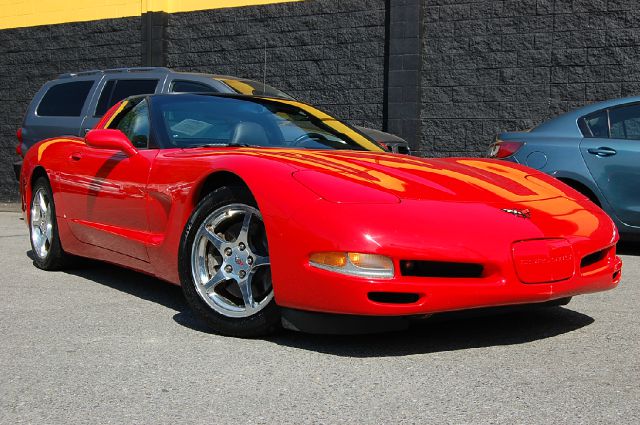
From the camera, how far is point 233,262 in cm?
444

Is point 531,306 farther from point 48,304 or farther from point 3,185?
point 3,185

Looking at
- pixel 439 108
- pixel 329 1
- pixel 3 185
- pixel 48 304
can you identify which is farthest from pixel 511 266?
pixel 3 185

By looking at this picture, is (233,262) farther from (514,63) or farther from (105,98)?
(514,63)

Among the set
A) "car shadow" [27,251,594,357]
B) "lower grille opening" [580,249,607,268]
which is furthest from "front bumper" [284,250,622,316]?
"lower grille opening" [580,249,607,268]

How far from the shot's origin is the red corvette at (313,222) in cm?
393

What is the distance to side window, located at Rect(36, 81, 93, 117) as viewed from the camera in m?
10.7

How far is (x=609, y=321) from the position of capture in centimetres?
481

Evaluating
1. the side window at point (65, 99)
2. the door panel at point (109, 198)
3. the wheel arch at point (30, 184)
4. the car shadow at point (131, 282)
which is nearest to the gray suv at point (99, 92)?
the side window at point (65, 99)

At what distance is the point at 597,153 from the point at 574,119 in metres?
0.43

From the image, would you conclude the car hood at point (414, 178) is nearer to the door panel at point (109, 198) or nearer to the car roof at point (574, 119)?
the door panel at point (109, 198)

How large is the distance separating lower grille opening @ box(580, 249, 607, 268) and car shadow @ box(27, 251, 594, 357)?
36cm

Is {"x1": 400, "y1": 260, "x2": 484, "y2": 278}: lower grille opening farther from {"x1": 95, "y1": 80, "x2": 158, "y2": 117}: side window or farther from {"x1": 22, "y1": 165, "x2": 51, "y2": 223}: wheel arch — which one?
{"x1": 95, "y1": 80, "x2": 158, "y2": 117}: side window

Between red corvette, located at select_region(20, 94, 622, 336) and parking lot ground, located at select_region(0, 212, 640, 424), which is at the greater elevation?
red corvette, located at select_region(20, 94, 622, 336)

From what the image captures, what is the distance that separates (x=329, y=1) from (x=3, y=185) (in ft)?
23.7
